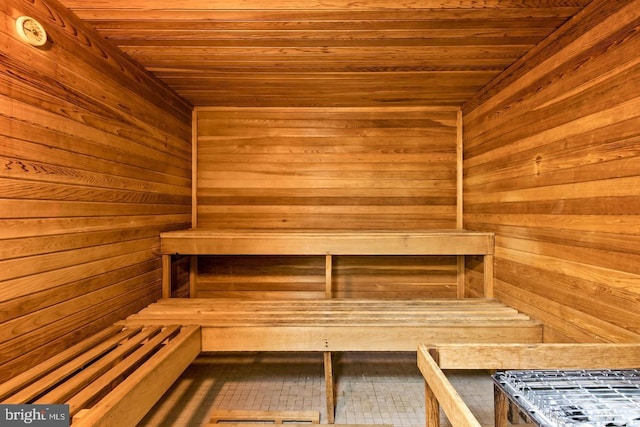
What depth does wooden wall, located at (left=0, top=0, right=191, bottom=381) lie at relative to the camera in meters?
1.13

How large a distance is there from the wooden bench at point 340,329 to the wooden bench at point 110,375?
0.15 metres

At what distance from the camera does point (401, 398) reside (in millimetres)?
1934

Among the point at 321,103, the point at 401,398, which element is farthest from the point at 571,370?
the point at 321,103

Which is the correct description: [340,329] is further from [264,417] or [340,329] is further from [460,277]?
[460,277]

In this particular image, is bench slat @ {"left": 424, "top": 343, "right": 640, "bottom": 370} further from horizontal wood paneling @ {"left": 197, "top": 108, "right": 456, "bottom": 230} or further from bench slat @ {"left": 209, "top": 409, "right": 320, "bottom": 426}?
horizontal wood paneling @ {"left": 197, "top": 108, "right": 456, "bottom": 230}

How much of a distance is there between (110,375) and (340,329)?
1066mm

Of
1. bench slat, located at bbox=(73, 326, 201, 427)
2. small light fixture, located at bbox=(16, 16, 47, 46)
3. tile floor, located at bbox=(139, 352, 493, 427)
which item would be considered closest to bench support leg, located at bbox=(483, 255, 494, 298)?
tile floor, located at bbox=(139, 352, 493, 427)

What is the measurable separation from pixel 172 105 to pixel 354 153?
4.76 ft

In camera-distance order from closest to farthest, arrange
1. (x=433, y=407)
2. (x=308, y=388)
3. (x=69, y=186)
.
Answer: (x=433, y=407), (x=69, y=186), (x=308, y=388)

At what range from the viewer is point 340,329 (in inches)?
66.2

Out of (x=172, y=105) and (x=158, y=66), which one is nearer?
(x=158, y=66)

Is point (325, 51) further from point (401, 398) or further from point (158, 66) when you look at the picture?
point (401, 398)

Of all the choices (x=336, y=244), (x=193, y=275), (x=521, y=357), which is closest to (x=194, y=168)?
(x=193, y=275)

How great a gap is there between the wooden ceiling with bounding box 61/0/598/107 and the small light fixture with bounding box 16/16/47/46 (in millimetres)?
184
